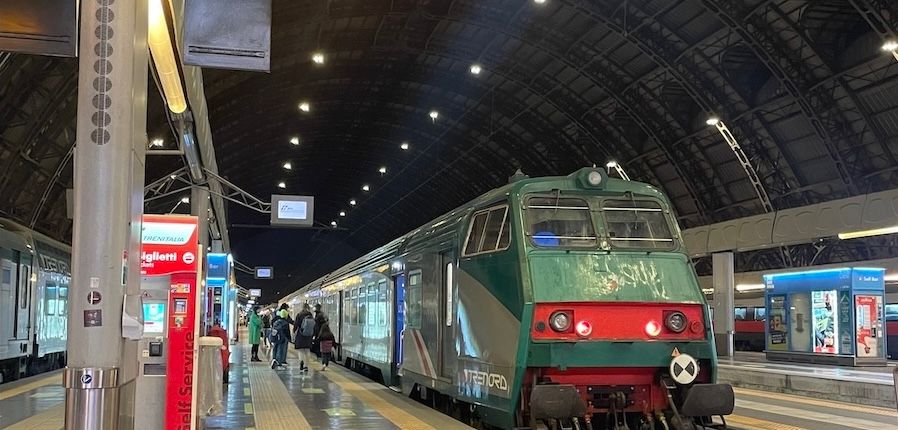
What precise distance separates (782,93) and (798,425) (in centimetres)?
1922

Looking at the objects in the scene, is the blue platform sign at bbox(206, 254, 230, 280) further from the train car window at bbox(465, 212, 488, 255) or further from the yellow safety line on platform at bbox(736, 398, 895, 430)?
the yellow safety line on platform at bbox(736, 398, 895, 430)

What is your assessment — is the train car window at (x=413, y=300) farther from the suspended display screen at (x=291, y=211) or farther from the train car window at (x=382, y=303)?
the suspended display screen at (x=291, y=211)

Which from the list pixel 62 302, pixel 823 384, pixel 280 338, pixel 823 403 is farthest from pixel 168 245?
pixel 62 302

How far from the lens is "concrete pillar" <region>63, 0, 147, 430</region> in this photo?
4340mm

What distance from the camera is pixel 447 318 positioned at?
9523mm

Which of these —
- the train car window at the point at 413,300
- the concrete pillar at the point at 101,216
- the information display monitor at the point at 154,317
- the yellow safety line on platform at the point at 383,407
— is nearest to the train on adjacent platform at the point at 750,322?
the yellow safety line on platform at the point at 383,407

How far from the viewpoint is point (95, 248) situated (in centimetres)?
438

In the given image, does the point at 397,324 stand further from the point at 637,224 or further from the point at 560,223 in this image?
the point at 637,224

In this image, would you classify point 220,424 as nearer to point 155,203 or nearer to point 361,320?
point 361,320

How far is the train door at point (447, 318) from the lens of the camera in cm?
923

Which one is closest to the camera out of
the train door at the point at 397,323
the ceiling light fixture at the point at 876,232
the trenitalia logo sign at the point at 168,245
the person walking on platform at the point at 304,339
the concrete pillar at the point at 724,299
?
the trenitalia logo sign at the point at 168,245

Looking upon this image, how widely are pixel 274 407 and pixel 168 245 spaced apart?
128 inches

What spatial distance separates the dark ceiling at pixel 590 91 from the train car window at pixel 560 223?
1634 centimetres

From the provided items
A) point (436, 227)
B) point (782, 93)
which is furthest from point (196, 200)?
point (782, 93)
